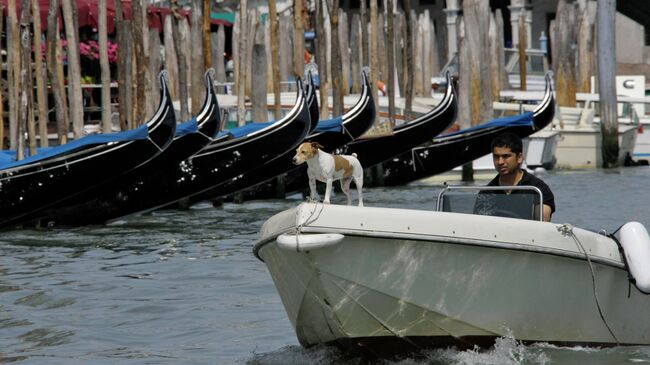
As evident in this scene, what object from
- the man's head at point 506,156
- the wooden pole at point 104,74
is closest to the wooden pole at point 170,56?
the wooden pole at point 104,74

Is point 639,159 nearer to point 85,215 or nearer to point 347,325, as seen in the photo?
point 85,215

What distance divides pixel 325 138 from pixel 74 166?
13.4ft

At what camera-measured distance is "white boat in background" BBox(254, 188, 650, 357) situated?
5789mm

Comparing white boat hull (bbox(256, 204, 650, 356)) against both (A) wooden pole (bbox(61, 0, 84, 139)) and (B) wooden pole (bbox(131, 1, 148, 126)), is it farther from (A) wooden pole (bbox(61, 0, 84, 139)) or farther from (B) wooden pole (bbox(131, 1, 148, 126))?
(B) wooden pole (bbox(131, 1, 148, 126))

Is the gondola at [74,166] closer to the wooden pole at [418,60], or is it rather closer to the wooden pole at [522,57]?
the wooden pole at [418,60]

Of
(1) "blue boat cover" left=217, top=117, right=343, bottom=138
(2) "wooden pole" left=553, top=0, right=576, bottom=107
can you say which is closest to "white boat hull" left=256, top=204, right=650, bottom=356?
(1) "blue boat cover" left=217, top=117, right=343, bottom=138

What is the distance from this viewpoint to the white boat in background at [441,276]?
579cm

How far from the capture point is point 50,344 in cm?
756

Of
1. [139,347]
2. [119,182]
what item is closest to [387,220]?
[139,347]

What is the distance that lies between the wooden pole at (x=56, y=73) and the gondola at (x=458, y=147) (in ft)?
16.7

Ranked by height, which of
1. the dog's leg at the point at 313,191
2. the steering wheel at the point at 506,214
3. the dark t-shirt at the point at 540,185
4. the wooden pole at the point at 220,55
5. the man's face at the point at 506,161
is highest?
the wooden pole at the point at 220,55

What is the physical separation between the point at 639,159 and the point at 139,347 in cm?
1768

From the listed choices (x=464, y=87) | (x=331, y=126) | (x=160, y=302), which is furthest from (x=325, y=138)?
(x=160, y=302)

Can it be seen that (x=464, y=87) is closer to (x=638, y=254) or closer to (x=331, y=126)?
(x=331, y=126)
